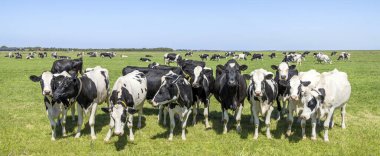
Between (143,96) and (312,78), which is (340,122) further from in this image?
(143,96)

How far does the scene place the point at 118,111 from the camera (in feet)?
30.6

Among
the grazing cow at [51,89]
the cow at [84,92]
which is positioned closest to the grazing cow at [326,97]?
the cow at [84,92]

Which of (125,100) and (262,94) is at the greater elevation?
(262,94)

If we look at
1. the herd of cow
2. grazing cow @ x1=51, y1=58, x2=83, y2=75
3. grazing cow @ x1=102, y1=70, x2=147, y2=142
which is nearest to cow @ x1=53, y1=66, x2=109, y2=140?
the herd of cow

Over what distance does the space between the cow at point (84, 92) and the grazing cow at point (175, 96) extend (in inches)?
85.6

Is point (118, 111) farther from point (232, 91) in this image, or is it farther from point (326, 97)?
point (326, 97)

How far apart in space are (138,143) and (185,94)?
205 cm

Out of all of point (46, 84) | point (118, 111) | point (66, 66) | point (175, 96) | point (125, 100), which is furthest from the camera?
point (66, 66)

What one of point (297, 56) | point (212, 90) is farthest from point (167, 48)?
point (212, 90)

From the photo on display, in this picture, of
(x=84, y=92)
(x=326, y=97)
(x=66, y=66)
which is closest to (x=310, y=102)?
(x=326, y=97)

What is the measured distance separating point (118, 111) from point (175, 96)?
5.99 ft

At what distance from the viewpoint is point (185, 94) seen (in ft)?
35.2

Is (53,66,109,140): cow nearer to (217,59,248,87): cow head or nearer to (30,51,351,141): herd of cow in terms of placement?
(30,51,351,141): herd of cow

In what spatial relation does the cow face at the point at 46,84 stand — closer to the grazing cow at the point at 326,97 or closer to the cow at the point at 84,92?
the cow at the point at 84,92
